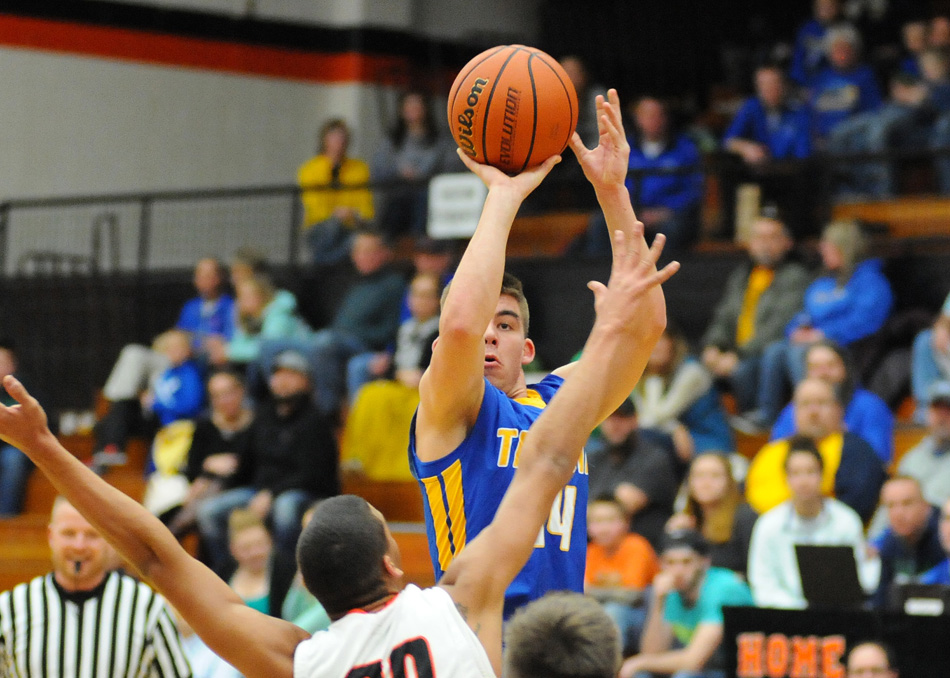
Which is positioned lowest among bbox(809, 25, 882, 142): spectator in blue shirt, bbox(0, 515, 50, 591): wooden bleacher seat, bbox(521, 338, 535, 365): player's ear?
bbox(0, 515, 50, 591): wooden bleacher seat

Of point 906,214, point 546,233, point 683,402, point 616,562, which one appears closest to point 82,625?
point 616,562

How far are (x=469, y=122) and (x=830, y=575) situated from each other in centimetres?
Result: 360

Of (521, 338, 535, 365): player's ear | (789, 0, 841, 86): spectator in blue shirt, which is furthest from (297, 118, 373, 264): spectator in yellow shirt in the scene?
(521, 338, 535, 365): player's ear

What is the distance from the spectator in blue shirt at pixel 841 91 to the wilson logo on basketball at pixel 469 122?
28.7 ft

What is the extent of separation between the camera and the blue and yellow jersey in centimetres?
345

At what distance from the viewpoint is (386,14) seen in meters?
15.5

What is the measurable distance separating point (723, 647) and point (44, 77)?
33.2 feet

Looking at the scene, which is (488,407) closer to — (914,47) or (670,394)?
(670,394)

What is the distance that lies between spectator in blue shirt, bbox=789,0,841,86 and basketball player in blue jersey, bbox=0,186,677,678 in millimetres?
10429

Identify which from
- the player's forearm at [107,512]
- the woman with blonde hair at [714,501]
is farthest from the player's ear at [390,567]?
the woman with blonde hair at [714,501]

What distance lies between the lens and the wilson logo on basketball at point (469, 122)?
146 inches

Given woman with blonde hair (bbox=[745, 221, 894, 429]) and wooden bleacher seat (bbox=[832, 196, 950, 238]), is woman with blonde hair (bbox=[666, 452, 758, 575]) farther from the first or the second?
wooden bleacher seat (bbox=[832, 196, 950, 238])

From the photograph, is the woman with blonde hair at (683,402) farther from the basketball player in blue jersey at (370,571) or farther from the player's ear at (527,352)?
the basketball player in blue jersey at (370,571)

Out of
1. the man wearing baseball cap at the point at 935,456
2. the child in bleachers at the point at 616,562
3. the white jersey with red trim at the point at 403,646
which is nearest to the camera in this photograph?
the white jersey with red trim at the point at 403,646
